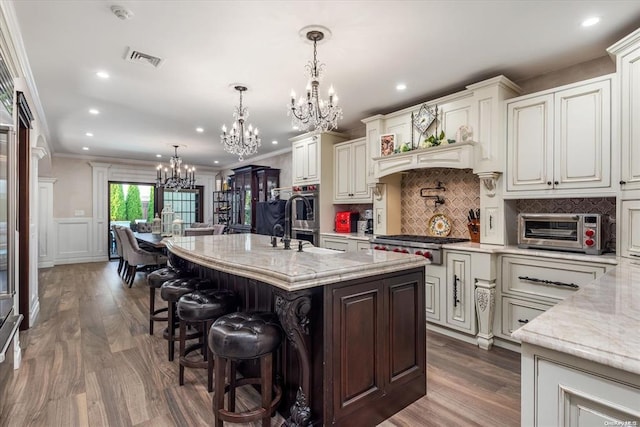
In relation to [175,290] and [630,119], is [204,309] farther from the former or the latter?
[630,119]

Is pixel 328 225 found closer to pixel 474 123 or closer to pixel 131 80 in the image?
pixel 474 123

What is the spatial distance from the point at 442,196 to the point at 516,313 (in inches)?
61.1

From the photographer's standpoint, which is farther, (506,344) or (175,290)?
(506,344)

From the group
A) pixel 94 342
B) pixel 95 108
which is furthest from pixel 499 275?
pixel 95 108

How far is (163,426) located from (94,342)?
1.76 m

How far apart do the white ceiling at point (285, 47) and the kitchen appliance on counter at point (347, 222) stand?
156 centimetres

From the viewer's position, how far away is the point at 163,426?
6.12ft

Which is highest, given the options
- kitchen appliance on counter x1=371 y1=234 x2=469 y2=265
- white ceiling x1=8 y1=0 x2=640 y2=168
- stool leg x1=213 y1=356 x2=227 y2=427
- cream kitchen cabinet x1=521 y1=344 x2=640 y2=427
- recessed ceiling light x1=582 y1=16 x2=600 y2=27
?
white ceiling x1=8 y1=0 x2=640 y2=168

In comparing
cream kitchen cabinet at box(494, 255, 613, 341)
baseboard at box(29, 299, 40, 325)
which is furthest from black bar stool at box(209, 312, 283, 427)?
baseboard at box(29, 299, 40, 325)

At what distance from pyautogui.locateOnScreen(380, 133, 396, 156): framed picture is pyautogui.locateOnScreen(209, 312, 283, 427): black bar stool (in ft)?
9.36

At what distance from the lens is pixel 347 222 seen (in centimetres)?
488

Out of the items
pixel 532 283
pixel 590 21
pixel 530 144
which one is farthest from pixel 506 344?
pixel 590 21

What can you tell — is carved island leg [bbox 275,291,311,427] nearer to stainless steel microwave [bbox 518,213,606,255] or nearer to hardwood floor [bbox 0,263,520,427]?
hardwood floor [bbox 0,263,520,427]

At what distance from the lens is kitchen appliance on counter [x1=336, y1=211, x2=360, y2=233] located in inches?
192
